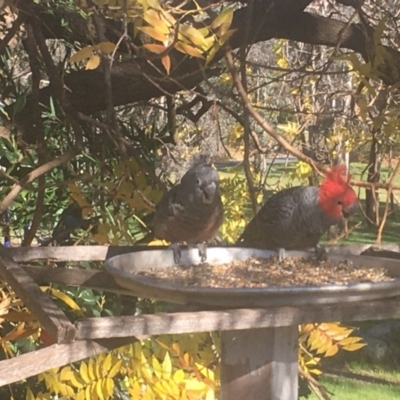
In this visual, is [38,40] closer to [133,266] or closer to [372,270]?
[133,266]

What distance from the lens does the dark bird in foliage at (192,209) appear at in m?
1.33

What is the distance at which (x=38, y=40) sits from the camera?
164 cm

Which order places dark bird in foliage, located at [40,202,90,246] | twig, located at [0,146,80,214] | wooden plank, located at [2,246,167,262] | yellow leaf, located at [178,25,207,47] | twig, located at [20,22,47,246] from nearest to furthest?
yellow leaf, located at [178,25,207,47]
wooden plank, located at [2,246,167,262]
twig, located at [0,146,80,214]
twig, located at [20,22,47,246]
dark bird in foliage, located at [40,202,90,246]

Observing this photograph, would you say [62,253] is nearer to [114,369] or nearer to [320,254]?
[114,369]

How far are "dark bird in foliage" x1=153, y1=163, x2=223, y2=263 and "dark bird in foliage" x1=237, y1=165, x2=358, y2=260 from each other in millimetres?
78

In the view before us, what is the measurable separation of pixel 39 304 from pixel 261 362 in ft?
1.00

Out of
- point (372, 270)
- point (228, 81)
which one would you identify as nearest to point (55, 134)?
point (228, 81)

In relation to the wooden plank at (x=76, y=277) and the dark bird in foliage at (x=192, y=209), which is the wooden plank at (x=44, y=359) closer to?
the wooden plank at (x=76, y=277)

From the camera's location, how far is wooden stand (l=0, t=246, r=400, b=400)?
0.70m

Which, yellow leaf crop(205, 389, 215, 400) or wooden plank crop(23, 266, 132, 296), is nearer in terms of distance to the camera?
wooden plank crop(23, 266, 132, 296)

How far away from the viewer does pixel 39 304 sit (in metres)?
0.81

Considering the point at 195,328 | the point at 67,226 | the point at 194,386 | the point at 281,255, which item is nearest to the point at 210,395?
the point at 194,386

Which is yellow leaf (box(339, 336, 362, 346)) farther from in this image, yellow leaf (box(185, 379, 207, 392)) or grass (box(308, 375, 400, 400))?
grass (box(308, 375, 400, 400))

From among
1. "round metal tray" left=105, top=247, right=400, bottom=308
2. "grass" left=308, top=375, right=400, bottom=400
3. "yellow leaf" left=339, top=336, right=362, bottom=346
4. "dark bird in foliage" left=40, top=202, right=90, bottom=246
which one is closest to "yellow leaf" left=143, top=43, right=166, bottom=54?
"round metal tray" left=105, top=247, right=400, bottom=308
